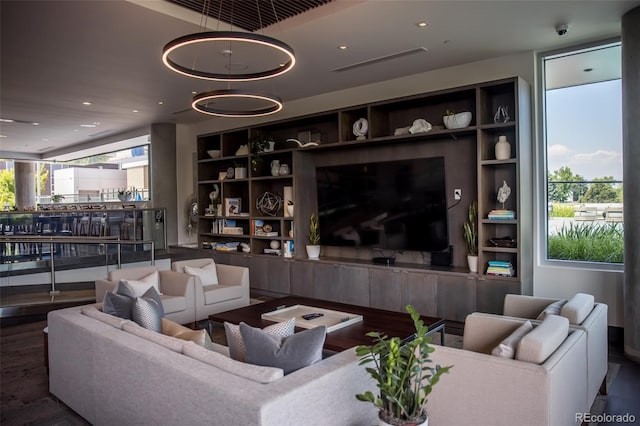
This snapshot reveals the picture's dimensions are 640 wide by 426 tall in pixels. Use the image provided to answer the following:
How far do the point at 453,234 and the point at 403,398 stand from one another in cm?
387

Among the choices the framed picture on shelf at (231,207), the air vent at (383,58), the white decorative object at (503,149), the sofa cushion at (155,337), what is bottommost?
the sofa cushion at (155,337)

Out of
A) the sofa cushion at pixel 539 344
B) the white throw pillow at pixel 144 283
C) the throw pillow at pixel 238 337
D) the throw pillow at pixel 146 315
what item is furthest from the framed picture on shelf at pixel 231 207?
the sofa cushion at pixel 539 344

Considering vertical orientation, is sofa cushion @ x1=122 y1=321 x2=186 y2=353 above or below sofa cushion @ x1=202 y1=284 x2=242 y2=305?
above

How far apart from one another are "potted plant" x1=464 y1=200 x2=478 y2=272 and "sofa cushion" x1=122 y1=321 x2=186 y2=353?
137 inches

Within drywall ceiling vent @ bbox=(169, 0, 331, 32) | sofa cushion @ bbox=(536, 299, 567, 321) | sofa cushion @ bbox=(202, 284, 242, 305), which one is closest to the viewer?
sofa cushion @ bbox=(536, 299, 567, 321)

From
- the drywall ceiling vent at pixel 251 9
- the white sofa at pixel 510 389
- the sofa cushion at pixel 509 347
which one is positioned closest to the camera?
the white sofa at pixel 510 389

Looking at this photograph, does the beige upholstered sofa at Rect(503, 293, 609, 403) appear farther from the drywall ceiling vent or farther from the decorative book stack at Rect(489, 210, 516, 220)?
the drywall ceiling vent

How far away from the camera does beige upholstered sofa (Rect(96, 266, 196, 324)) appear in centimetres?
464

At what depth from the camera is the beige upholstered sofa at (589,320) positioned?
9.20ft

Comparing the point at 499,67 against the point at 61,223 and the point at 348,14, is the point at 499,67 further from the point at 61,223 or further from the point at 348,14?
the point at 61,223

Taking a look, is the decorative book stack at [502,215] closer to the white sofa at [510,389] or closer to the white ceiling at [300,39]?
the white ceiling at [300,39]

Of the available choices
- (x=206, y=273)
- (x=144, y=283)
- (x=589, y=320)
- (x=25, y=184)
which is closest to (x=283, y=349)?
(x=589, y=320)

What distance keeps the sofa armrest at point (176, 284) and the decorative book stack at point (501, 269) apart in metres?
3.23

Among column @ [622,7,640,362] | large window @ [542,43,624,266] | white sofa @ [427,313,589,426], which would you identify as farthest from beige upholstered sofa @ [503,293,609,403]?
large window @ [542,43,624,266]
